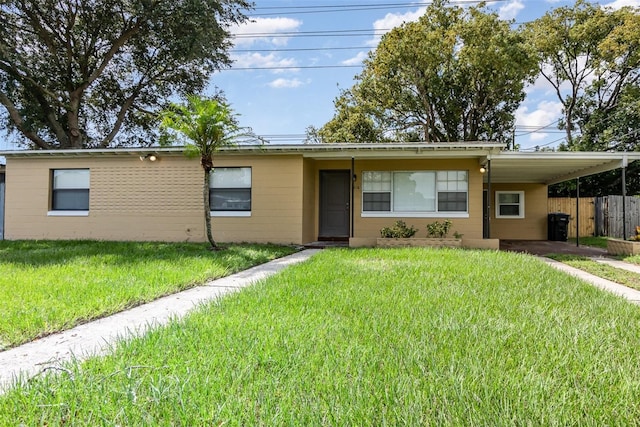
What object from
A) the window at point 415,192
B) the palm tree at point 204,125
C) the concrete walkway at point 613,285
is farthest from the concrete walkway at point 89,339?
the window at point 415,192

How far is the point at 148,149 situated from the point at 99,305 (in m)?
7.58

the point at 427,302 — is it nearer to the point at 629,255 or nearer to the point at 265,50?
the point at 629,255

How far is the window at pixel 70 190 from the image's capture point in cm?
1087

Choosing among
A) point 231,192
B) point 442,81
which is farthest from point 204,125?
point 442,81

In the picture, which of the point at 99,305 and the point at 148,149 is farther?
the point at 148,149

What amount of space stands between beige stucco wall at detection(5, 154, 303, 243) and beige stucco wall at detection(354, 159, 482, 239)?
5.80 feet

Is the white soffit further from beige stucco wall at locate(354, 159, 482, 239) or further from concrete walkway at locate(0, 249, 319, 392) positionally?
concrete walkway at locate(0, 249, 319, 392)

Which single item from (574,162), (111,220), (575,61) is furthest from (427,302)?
(575,61)

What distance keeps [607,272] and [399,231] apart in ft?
14.3

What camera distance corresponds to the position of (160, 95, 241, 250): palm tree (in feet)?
24.6

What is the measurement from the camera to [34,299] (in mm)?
3613

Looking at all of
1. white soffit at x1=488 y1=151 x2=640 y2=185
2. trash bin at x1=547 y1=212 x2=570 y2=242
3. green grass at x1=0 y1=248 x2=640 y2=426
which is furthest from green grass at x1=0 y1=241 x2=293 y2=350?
trash bin at x1=547 y1=212 x2=570 y2=242

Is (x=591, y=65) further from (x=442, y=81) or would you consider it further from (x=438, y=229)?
(x=438, y=229)

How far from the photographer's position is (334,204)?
1124cm
